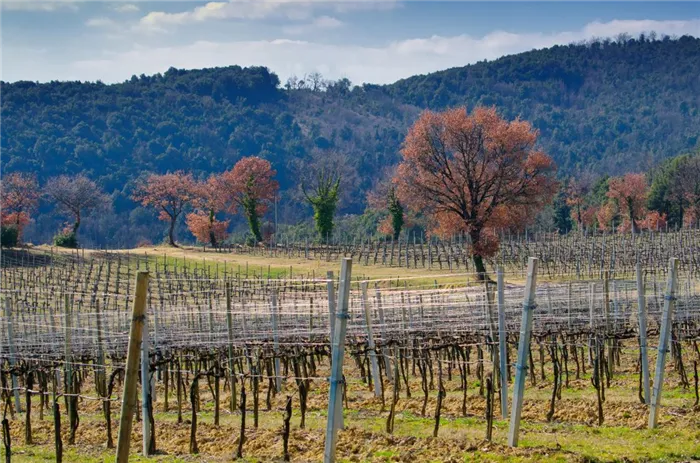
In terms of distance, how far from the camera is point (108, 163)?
14188cm

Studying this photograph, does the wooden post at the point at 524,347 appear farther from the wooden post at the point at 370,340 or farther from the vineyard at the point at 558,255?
the vineyard at the point at 558,255

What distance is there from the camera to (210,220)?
67.2 m

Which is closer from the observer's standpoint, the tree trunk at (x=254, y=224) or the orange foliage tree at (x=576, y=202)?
the tree trunk at (x=254, y=224)

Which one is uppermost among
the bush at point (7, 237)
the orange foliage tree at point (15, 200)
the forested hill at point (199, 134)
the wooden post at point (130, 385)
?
the forested hill at point (199, 134)

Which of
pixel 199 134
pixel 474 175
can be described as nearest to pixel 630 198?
pixel 474 175

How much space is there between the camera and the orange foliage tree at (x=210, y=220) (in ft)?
217

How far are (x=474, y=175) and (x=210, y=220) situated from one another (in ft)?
93.7

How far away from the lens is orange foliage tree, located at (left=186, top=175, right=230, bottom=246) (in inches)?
2606

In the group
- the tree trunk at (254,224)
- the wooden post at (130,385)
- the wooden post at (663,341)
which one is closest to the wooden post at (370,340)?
the wooden post at (663,341)

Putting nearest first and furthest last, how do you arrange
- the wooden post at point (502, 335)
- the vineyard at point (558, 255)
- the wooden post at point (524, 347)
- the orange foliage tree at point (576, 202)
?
the wooden post at point (524, 347) → the wooden post at point (502, 335) → the vineyard at point (558, 255) → the orange foliage tree at point (576, 202)

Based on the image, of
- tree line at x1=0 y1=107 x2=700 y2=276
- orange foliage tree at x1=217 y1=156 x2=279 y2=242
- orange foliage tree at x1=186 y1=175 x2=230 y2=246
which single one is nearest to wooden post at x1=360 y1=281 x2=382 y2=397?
tree line at x1=0 y1=107 x2=700 y2=276

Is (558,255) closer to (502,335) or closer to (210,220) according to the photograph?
(210,220)

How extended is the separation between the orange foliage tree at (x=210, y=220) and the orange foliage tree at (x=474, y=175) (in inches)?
1007

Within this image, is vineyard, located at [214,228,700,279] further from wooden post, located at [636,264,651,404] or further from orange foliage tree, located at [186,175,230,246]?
→ wooden post, located at [636,264,651,404]
